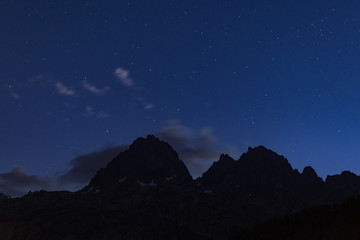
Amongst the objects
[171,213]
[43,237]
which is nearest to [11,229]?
[43,237]

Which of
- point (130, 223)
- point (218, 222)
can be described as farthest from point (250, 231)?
point (218, 222)

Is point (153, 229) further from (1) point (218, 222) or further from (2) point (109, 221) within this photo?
(1) point (218, 222)

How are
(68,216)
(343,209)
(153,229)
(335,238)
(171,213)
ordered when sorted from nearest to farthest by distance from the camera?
1. (335,238)
2. (343,209)
3. (153,229)
4. (68,216)
5. (171,213)

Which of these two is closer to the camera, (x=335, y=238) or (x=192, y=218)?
(x=335, y=238)

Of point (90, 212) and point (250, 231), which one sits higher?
point (90, 212)

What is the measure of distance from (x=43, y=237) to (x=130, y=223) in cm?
3778

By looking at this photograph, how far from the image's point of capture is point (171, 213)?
193 m

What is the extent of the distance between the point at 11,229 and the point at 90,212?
45.5m

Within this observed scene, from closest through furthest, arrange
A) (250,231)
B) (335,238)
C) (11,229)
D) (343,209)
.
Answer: (335,238), (343,209), (250,231), (11,229)

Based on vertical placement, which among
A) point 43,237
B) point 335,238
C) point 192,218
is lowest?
point 335,238

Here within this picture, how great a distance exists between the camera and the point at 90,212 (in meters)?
186

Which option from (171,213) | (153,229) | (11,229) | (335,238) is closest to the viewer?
(335,238)

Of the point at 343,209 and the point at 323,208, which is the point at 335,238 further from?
the point at 323,208

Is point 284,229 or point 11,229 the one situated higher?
point 11,229
